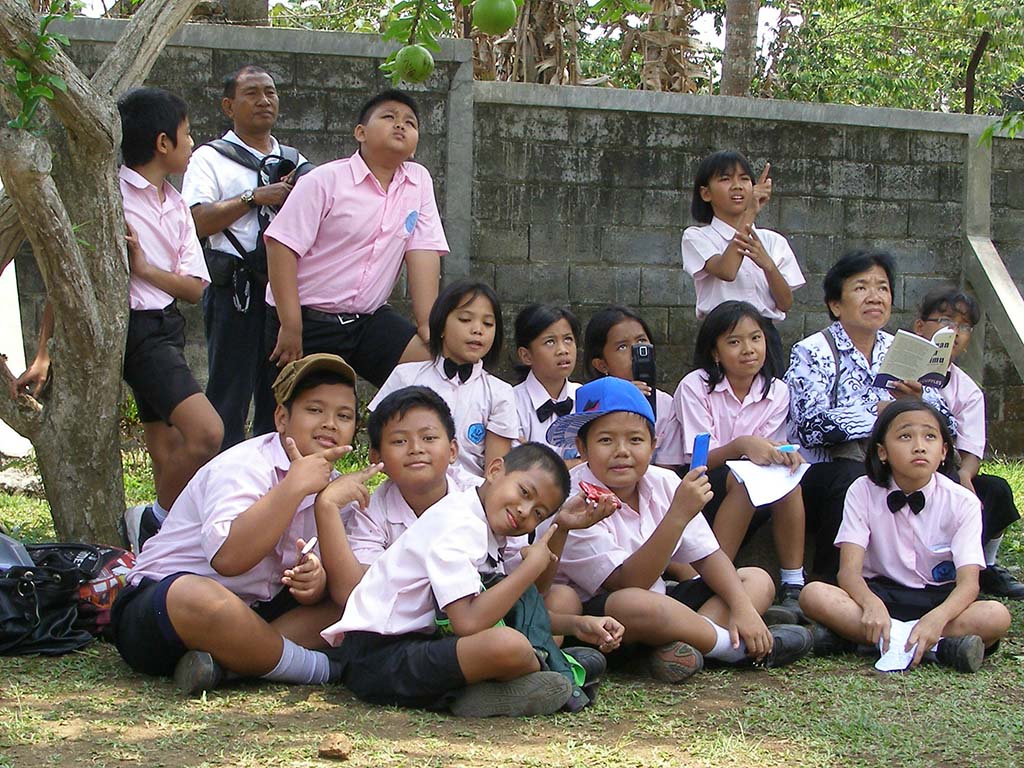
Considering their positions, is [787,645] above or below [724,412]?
below

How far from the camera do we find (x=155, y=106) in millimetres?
4879

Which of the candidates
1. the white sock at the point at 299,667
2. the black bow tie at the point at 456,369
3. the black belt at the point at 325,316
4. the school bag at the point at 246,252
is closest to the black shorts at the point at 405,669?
the white sock at the point at 299,667

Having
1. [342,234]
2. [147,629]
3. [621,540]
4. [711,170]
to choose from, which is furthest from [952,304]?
[147,629]

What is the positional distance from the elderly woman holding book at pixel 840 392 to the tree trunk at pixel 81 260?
2.57m

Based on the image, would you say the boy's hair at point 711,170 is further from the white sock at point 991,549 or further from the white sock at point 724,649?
the white sock at point 724,649

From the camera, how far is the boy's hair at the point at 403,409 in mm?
4039

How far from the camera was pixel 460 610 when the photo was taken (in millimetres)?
3578

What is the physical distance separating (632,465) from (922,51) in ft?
43.4

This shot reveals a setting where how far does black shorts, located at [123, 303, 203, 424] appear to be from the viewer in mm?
4719

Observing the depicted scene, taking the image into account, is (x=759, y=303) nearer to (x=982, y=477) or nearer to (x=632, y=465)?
(x=982, y=477)

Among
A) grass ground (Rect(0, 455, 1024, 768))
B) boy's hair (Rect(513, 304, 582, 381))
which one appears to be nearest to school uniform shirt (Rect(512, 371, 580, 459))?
boy's hair (Rect(513, 304, 582, 381))

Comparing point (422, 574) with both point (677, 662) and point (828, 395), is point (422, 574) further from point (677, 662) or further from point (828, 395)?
point (828, 395)

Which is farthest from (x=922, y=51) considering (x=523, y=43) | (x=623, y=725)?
(x=623, y=725)

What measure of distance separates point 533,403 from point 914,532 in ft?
4.82
